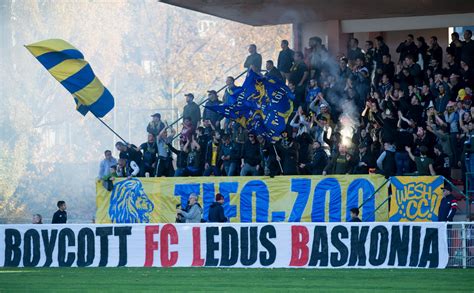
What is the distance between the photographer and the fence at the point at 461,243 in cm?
2252

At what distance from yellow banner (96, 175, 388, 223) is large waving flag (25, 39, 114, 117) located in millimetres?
1953

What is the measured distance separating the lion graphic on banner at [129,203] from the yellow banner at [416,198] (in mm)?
5972

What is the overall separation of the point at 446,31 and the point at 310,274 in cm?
1425

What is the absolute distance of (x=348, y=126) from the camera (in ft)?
91.2

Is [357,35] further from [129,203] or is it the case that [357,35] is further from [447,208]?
[447,208]

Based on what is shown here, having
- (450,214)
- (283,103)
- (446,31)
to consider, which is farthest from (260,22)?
(450,214)

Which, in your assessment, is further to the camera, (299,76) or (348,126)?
(299,76)

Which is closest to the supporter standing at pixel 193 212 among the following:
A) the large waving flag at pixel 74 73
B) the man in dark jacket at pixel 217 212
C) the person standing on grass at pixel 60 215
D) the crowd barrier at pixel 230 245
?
the man in dark jacket at pixel 217 212

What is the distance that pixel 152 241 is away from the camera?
24.0m

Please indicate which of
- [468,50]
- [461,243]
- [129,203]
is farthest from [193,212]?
[468,50]

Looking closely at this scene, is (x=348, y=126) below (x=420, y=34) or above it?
below

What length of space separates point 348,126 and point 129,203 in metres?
5.44

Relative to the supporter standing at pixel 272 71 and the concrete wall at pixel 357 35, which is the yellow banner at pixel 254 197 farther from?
the concrete wall at pixel 357 35

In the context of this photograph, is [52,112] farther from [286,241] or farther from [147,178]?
[286,241]
